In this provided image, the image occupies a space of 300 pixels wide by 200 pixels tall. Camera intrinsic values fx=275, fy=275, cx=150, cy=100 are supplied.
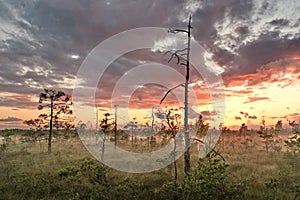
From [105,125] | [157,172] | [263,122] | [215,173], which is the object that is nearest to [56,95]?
[105,125]

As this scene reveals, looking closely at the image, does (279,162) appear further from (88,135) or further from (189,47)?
(88,135)

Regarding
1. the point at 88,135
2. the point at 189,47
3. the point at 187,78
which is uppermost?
the point at 189,47

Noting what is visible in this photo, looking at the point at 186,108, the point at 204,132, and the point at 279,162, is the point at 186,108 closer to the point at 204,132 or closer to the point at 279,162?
the point at 279,162

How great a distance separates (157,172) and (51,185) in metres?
8.91


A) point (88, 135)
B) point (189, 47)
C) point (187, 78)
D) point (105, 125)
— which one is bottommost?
point (88, 135)

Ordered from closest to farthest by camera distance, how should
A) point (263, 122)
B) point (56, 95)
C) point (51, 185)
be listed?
point (51, 185), point (56, 95), point (263, 122)

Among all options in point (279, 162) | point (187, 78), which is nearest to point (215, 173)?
point (187, 78)

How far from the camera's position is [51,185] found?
1909 cm

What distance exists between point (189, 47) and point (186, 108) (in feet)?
10.6

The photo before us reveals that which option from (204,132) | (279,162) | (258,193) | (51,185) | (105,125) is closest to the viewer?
(258,193)

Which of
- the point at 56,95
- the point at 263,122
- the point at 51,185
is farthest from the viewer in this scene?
the point at 263,122

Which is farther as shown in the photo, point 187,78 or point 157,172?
point 157,172

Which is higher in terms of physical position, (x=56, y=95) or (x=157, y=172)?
(x=56, y=95)

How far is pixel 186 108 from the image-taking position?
13.9m
